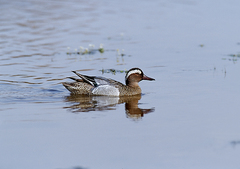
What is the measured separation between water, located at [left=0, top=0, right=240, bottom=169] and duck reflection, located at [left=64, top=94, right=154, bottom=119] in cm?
3

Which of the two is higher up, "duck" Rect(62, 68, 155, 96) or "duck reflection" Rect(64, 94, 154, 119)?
"duck" Rect(62, 68, 155, 96)

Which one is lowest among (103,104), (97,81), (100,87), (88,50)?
(103,104)

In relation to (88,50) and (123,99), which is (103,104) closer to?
(123,99)

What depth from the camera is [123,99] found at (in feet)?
40.4

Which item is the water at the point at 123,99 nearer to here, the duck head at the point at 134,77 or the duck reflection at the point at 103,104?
the duck reflection at the point at 103,104

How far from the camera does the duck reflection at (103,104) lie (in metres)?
10.6

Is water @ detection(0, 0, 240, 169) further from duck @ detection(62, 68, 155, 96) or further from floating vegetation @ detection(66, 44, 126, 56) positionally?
duck @ detection(62, 68, 155, 96)

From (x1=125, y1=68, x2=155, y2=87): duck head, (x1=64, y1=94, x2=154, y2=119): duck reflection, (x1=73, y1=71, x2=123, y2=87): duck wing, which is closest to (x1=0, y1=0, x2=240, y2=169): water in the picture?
(x1=64, y1=94, x2=154, y2=119): duck reflection

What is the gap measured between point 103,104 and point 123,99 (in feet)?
3.16

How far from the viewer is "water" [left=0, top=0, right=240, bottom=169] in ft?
25.1

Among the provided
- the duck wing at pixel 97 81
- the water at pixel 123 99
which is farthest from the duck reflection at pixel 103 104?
the duck wing at pixel 97 81

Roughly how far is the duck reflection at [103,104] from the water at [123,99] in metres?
0.03

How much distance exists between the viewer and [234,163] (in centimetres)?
729

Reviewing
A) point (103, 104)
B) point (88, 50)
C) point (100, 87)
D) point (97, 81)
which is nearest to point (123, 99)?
point (100, 87)
